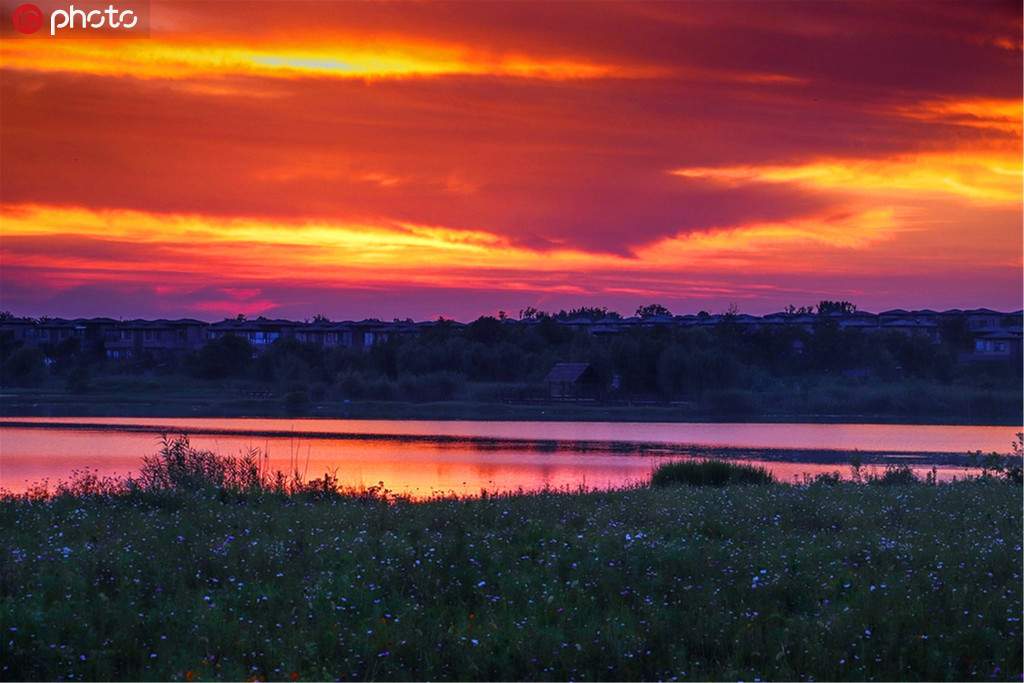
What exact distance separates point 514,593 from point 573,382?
276ft

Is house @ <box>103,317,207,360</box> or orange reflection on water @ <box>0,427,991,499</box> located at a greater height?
house @ <box>103,317,207,360</box>

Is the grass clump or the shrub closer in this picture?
the shrub

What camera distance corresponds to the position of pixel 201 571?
13906mm

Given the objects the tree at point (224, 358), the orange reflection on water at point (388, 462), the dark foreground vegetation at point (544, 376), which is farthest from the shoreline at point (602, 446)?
the tree at point (224, 358)

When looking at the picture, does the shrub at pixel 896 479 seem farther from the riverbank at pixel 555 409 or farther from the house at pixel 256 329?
the house at pixel 256 329

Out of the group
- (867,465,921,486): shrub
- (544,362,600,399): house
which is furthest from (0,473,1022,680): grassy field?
(544,362,600,399): house

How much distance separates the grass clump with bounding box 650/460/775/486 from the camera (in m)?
27.7

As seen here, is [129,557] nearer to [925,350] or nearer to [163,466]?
[163,466]

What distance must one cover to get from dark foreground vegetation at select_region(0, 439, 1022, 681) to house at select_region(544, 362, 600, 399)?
77.2 m

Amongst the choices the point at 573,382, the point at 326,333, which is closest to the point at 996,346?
the point at 573,382

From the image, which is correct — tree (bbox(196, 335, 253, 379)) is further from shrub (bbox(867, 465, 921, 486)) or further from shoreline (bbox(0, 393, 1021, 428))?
shrub (bbox(867, 465, 921, 486))

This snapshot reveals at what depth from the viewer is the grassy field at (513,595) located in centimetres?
1096

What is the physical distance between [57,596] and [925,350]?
339 ft

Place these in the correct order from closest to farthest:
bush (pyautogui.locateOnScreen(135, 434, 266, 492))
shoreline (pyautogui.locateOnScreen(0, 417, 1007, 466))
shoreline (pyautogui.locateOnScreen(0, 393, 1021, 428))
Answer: bush (pyautogui.locateOnScreen(135, 434, 266, 492)), shoreline (pyautogui.locateOnScreen(0, 417, 1007, 466)), shoreline (pyautogui.locateOnScreen(0, 393, 1021, 428))
